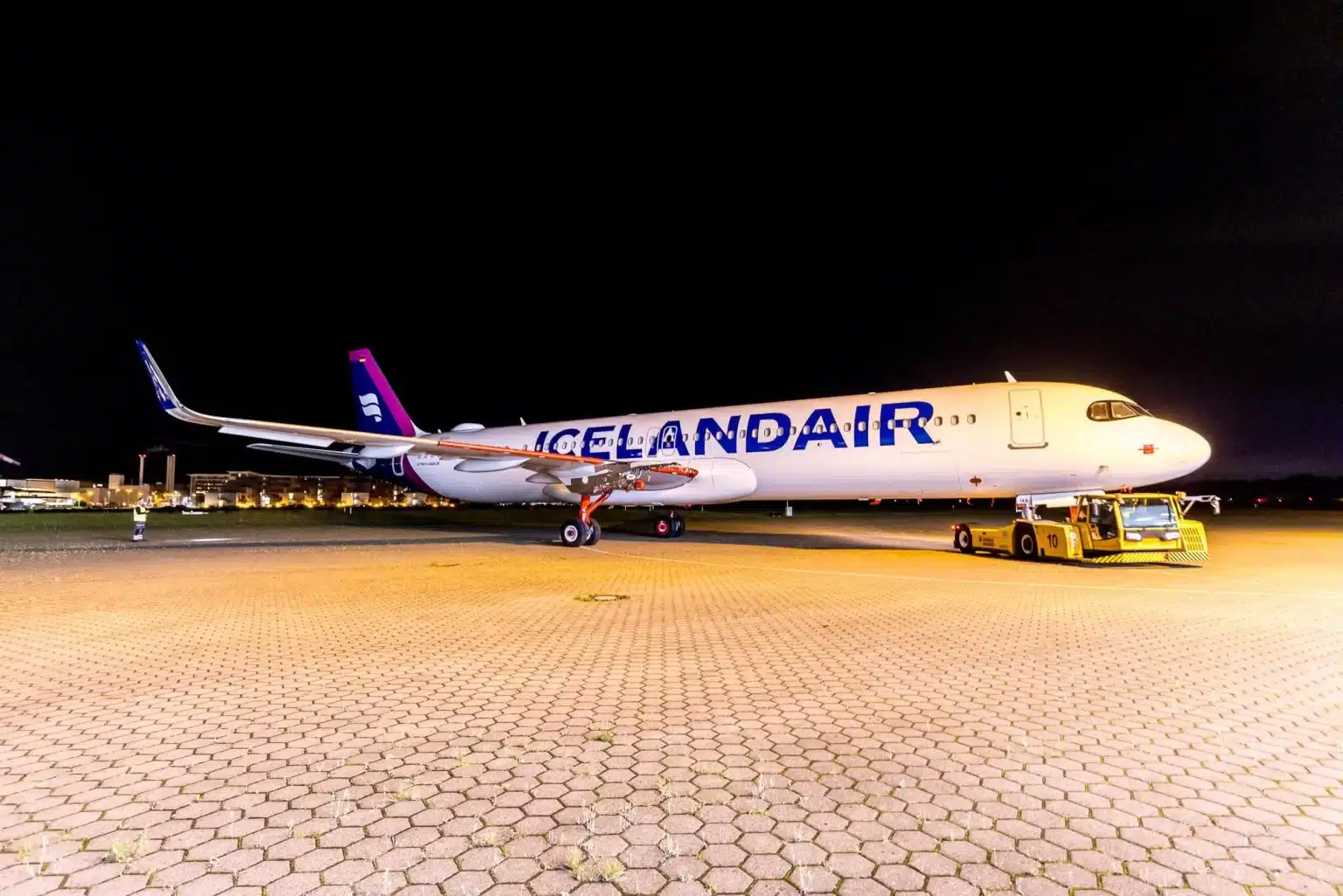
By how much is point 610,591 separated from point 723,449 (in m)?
11.1

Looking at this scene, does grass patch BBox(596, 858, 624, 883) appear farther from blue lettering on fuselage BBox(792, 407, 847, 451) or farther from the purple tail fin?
the purple tail fin

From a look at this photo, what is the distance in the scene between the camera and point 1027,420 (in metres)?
17.4

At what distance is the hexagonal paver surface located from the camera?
116 inches

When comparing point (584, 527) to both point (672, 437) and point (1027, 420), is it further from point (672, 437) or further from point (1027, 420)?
point (1027, 420)

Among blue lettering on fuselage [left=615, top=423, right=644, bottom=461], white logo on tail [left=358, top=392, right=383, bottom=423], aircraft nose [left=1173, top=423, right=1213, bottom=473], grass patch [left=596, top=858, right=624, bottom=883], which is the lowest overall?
grass patch [left=596, top=858, right=624, bottom=883]

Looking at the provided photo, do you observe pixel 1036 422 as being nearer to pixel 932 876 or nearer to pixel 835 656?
pixel 835 656

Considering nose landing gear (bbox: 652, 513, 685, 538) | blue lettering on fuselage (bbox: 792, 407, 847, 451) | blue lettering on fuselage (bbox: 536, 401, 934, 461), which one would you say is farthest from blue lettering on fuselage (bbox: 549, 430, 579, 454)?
blue lettering on fuselage (bbox: 792, 407, 847, 451)

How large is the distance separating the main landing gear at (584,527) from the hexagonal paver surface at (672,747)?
35.6 feet

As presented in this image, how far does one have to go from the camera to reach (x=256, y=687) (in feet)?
19.0

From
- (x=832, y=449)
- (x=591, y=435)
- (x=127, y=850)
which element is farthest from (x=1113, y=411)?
(x=127, y=850)

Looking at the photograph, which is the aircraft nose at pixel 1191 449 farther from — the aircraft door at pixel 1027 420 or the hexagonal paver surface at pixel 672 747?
the hexagonal paver surface at pixel 672 747

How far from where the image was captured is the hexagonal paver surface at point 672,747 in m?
2.95

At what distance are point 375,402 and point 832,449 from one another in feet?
65.5

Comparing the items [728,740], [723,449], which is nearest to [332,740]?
[728,740]
